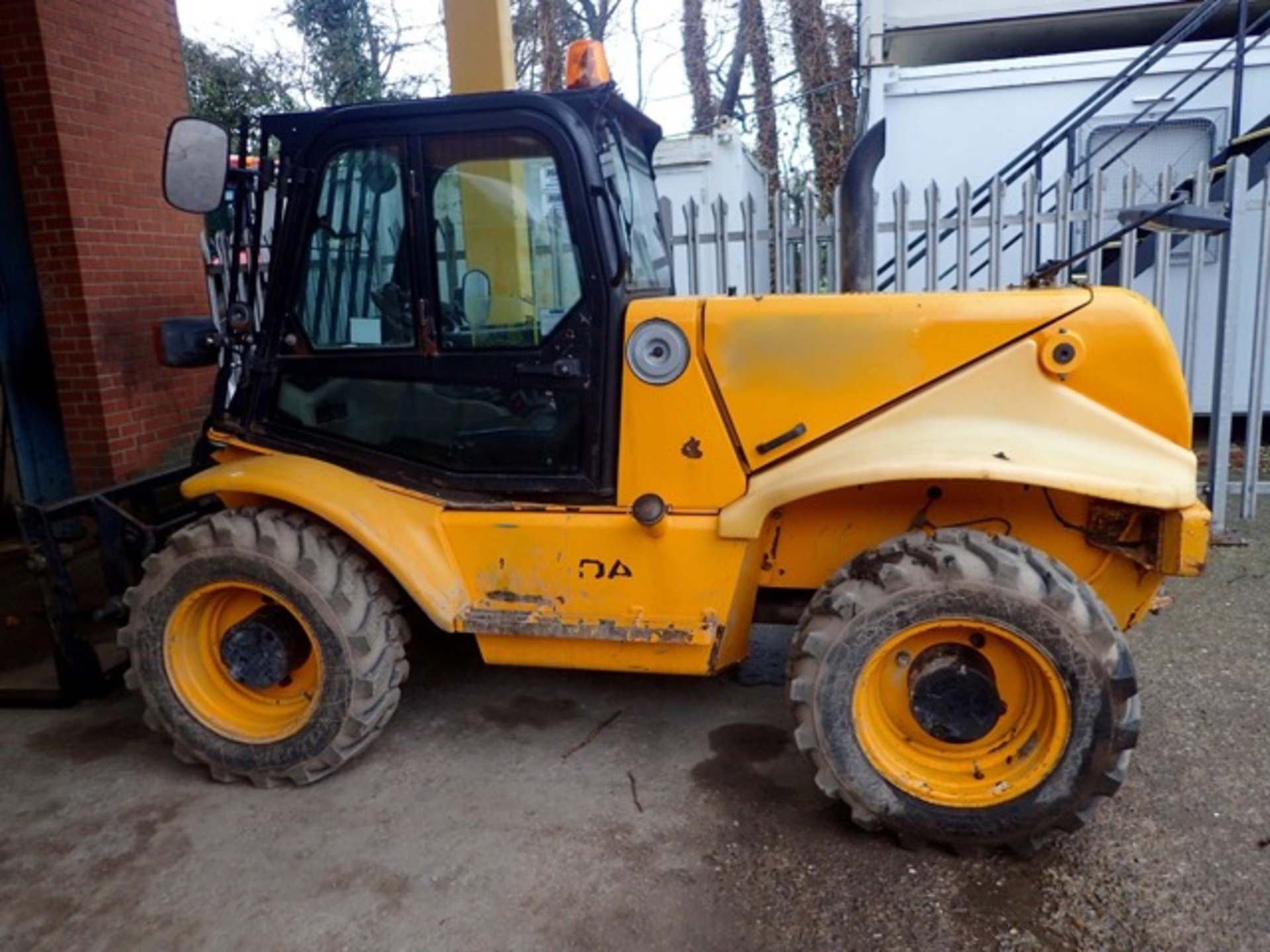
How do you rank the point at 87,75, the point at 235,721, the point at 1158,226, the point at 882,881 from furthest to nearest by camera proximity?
the point at 87,75 → the point at 235,721 → the point at 1158,226 → the point at 882,881

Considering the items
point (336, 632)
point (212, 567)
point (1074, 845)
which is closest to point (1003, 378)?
point (1074, 845)

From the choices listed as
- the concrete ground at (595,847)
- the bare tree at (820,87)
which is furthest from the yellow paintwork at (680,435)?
the bare tree at (820,87)

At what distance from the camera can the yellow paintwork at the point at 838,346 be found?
3.07 meters

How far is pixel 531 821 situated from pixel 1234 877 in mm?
2089

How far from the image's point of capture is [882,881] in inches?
113

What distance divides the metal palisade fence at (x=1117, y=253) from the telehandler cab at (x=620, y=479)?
1801mm

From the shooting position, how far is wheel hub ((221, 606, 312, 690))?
3.52 metres

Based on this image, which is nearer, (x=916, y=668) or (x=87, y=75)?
(x=916, y=668)

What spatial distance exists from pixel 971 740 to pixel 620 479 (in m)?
1.37

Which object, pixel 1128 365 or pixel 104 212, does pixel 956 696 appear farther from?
pixel 104 212

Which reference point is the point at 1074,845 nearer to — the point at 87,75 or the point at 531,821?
the point at 531,821

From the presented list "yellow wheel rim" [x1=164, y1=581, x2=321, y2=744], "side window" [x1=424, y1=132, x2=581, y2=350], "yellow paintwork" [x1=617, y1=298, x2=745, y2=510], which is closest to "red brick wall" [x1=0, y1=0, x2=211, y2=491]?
"yellow wheel rim" [x1=164, y1=581, x2=321, y2=744]

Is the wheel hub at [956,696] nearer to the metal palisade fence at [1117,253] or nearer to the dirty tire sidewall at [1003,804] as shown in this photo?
the dirty tire sidewall at [1003,804]

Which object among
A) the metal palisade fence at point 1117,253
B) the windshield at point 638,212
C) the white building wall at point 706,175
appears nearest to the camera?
the windshield at point 638,212
